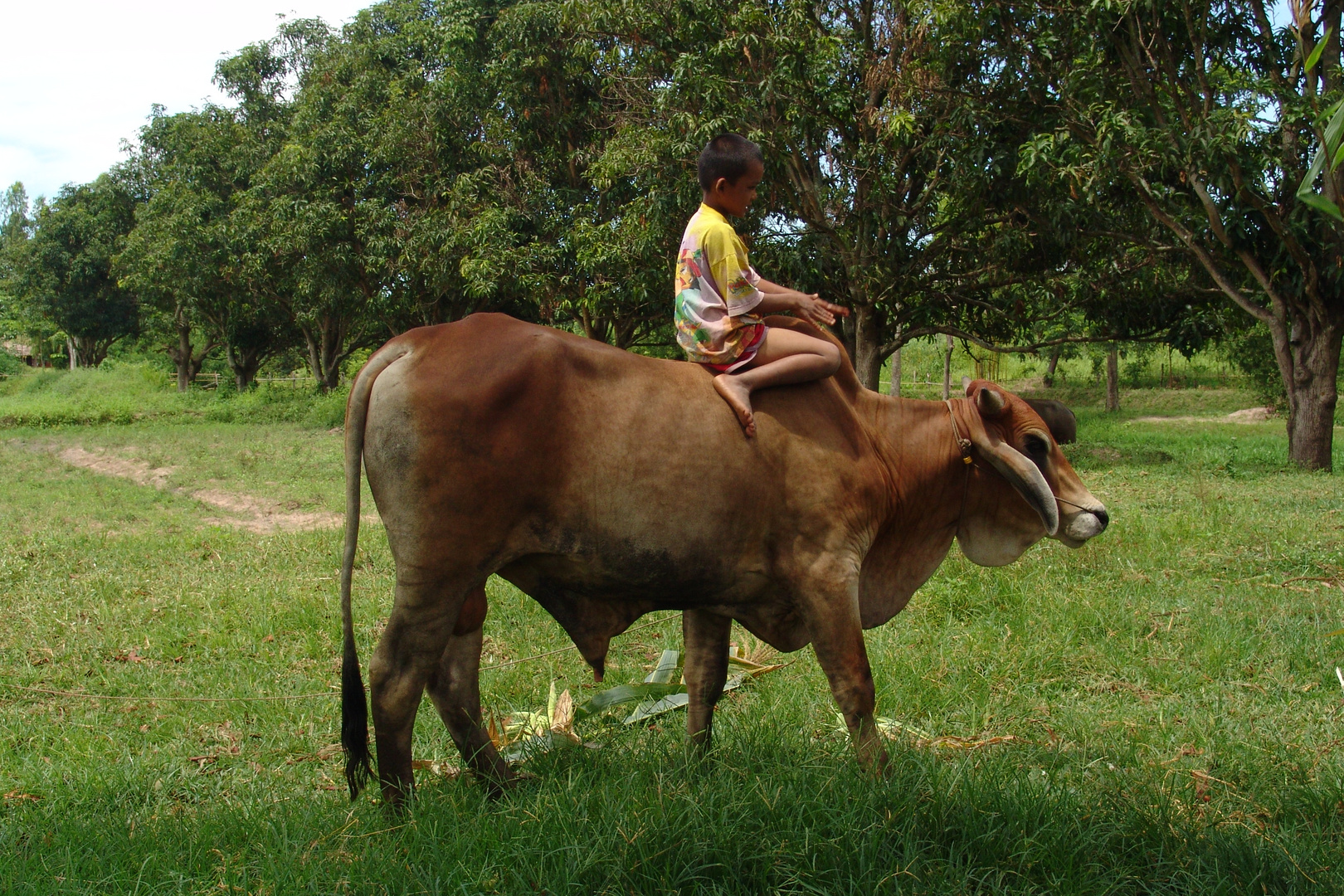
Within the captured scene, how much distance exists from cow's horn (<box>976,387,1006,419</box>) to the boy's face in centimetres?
110

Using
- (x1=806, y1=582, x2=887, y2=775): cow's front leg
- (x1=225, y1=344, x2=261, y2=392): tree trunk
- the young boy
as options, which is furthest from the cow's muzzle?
(x1=225, y1=344, x2=261, y2=392): tree trunk

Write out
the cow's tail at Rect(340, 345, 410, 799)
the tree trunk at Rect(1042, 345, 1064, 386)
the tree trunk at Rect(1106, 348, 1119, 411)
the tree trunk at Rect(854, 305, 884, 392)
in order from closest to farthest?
the cow's tail at Rect(340, 345, 410, 799) < the tree trunk at Rect(854, 305, 884, 392) < the tree trunk at Rect(1106, 348, 1119, 411) < the tree trunk at Rect(1042, 345, 1064, 386)

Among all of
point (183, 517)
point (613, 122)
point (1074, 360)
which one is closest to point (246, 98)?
point (613, 122)

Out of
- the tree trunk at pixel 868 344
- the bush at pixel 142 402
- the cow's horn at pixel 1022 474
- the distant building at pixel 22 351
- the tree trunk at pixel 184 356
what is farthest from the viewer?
the distant building at pixel 22 351

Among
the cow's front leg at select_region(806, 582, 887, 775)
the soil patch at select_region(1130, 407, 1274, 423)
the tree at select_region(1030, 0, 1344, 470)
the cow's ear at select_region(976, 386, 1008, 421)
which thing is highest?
the tree at select_region(1030, 0, 1344, 470)

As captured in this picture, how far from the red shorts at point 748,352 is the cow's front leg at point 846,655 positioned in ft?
2.62

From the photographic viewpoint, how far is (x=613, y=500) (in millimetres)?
3002

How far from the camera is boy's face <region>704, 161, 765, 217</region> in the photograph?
3.33 m

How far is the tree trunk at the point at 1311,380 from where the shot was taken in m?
12.1

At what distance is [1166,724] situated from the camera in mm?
4129

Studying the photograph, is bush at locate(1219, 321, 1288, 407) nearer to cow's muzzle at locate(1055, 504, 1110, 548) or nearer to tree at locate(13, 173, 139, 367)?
cow's muzzle at locate(1055, 504, 1110, 548)

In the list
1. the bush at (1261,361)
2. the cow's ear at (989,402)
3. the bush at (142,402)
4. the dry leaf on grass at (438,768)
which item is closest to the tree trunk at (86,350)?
the bush at (142,402)

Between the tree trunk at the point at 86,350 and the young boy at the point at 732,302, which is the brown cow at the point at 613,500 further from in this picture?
the tree trunk at the point at 86,350

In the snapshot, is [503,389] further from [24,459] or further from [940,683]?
[24,459]
